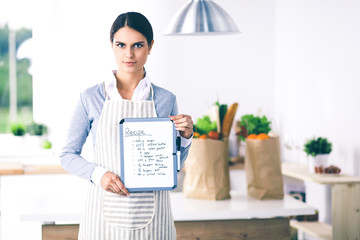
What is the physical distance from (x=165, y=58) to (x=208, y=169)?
247 centimetres

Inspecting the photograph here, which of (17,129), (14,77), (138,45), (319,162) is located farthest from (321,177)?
(14,77)

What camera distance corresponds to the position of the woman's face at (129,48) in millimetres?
1541

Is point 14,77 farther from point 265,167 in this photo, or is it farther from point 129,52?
point 129,52

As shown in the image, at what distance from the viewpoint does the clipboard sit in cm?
153

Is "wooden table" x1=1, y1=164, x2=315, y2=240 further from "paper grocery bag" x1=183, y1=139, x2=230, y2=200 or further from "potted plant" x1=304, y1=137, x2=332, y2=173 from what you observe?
"potted plant" x1=304, y1=137, x2=332, y2=173

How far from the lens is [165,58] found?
487 centimetres

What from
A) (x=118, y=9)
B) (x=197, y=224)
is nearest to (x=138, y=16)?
(x=197, y=224)

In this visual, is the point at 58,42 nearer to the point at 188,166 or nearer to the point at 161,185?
the point at 188,166

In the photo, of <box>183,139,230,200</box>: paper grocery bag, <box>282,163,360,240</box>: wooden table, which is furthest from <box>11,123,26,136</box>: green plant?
<box>282,163,360,240</box>: wooden table

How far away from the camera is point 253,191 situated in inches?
104

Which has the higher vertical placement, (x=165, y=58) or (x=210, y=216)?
(x=165, y=58)

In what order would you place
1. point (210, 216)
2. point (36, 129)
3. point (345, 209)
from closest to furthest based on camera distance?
1. point (210, 216)
2. point (345, 209)
3. point (36, 129)

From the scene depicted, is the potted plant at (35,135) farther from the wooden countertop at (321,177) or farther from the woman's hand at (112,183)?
the woman's hand at (112,183)

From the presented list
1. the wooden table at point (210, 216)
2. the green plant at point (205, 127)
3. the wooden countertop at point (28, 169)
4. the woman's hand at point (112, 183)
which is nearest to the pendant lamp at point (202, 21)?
the green plant at point (205, 127)
